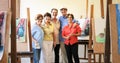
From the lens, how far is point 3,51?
1973 millimetres

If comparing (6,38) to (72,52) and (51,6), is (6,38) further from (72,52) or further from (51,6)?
(51,6)

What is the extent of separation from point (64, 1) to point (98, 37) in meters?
2.84

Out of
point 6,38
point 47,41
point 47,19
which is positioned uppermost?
point 47,19

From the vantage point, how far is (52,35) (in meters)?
5.27

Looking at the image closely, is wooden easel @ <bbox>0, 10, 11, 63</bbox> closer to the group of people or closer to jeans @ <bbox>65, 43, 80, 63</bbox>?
the group of people

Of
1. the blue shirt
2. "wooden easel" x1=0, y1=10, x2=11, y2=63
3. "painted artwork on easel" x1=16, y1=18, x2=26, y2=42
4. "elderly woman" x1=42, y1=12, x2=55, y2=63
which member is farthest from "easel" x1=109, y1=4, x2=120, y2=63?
"elderly woman" x1=42, y1=12, x2=55, y2=63

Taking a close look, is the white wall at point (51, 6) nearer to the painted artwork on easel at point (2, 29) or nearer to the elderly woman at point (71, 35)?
the elderly woman at point (71, 35)

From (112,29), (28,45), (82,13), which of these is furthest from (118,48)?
(82,13)

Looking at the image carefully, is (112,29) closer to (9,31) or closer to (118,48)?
(118,48)

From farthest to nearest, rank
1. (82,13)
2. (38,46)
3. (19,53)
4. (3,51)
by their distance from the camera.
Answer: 1. (82,13)
2. (38,46)
3. (19,53)
4. (3,51)

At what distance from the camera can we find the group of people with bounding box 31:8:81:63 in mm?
5055

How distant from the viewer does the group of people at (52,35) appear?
5055 mm

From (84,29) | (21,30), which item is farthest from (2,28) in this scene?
(84,29)

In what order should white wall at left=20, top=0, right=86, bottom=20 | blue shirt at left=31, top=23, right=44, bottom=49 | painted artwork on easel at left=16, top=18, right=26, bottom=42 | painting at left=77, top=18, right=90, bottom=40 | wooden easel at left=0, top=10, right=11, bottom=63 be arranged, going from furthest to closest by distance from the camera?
white wall at left=20, top=0, right=86, bottom=20 → painting at left=77, top=18, right=90, bottom=40 → blue shirt at left=31, top=23, right=44, bottom=49 → painted artwork on easel at left=16, top=18, right=26, bottom=42 → wooden easel at left=0, top=10, right=11, bottom=63
